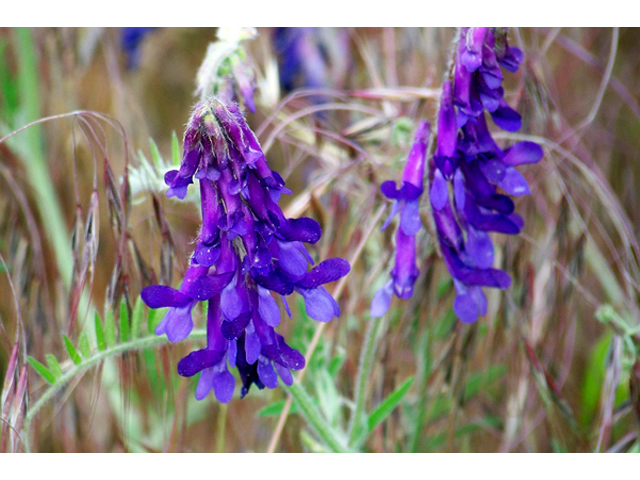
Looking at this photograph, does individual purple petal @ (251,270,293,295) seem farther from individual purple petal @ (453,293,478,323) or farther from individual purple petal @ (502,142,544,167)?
individual purple petal @ (502,142,544,167)

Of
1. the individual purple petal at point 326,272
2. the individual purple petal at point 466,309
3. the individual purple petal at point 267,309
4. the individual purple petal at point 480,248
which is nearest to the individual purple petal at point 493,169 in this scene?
the individual purple petal at point 480,248

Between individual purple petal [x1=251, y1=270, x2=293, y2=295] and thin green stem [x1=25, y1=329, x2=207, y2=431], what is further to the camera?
thin green stem [x1=25, y1=329, x2=207, y2=431]

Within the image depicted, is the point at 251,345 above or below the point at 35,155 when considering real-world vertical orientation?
below

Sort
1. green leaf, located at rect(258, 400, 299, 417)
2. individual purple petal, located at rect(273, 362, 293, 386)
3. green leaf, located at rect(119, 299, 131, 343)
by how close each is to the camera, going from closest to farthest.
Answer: individual purple petal, located at rect(273, 362, 293, 386), green leaf, located at rect(119, 299, 131, 343), green leaf, located at rect(258, 400, 299, 417)

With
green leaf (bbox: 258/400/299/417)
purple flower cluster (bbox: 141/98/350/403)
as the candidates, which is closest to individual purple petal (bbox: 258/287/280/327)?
purple flower cluster (bbox: 141/98/350/403)

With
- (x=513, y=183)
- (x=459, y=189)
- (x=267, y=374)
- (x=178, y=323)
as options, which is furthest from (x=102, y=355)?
(x=513, y=183)

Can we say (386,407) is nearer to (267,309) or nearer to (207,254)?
(267,309)
